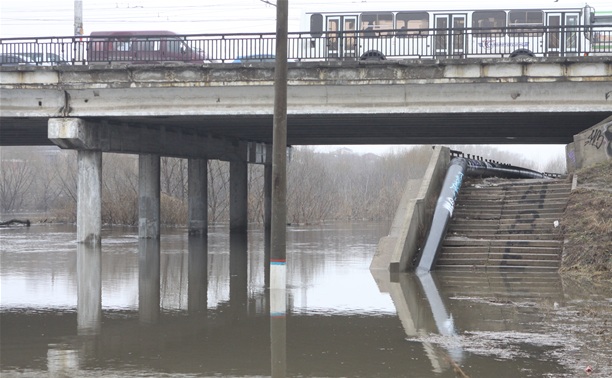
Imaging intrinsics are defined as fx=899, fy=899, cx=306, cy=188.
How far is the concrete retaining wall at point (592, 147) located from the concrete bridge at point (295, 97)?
1.31 metres

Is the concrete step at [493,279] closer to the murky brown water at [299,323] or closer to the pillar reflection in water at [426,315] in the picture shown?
the murky brown water at [299,323]

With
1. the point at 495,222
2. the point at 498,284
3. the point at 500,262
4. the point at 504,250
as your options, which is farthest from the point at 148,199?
the point at 498,284

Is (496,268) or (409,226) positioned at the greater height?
(409,226)

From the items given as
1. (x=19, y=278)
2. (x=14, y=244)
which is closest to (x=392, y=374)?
(x=19, y=278)

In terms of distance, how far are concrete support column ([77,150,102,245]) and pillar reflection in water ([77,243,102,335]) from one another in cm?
117

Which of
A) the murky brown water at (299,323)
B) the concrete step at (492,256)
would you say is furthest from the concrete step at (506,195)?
the murky brown water at (299,323)

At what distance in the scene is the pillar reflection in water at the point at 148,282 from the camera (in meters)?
14.9

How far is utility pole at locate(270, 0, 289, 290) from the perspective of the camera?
15.7 meters

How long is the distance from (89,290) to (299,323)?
21.0 ft

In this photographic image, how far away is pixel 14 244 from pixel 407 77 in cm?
1611

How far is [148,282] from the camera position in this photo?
790 inches

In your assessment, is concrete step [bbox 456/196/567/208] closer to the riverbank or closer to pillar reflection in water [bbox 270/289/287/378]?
the riverbank

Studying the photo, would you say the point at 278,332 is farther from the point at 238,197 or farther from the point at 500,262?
the point at 238,197

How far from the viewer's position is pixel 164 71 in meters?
30.3
